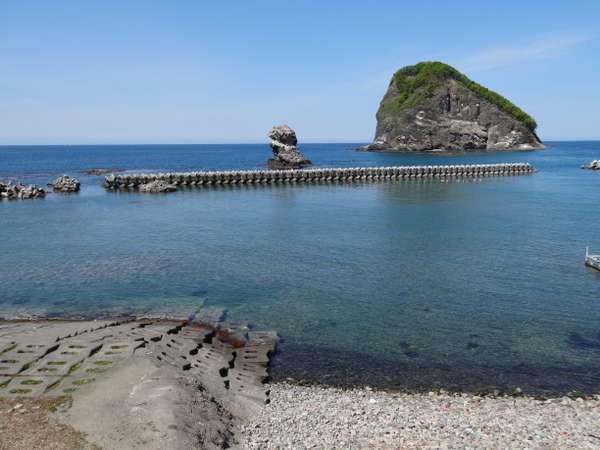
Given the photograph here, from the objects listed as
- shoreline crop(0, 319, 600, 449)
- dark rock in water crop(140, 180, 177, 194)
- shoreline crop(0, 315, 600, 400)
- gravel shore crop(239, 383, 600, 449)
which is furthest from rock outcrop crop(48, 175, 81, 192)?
gravel shore crop(239, 383, 600, 449)

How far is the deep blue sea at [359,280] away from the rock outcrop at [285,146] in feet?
195

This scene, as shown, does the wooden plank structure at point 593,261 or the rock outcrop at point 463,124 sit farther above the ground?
the rock outcrop at point 463,124

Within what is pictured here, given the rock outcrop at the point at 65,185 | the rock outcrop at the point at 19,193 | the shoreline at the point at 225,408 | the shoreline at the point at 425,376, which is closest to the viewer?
the shoreline at the point at 225,408

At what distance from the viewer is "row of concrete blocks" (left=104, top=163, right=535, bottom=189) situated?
3123 inches

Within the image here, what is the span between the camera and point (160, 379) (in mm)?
13688

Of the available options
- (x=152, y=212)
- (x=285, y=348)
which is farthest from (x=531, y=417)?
(x=152, y=212)

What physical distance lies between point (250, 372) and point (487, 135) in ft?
674

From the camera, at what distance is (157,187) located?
72188 millimetres

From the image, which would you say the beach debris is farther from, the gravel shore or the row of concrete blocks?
the row of concrete blocks

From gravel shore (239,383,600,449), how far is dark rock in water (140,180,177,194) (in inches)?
2419

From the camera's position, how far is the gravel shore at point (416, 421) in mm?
12281

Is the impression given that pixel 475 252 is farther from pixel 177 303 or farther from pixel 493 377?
pixel 177 303

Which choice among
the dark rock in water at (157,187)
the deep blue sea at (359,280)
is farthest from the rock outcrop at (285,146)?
the deep blue sea at (359,280)

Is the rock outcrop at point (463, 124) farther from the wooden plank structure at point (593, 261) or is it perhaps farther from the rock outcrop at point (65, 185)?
the wooden plank structure at point (593, 261)
